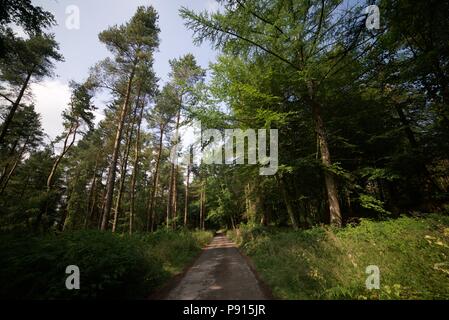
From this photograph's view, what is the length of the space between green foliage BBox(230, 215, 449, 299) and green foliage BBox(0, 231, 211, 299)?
4046 mm

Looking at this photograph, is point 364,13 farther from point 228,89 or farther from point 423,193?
point 423,193

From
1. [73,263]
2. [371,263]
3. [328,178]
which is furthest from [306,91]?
[73,263]

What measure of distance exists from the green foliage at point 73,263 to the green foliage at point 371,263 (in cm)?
405

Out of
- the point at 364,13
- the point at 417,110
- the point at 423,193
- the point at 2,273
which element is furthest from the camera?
the point at 417,110

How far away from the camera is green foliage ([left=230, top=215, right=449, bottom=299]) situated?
451 centimetres

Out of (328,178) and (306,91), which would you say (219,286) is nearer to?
(328,178)

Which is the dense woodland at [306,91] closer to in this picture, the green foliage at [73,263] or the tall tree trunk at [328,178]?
the tall tree trunk at [328,178]

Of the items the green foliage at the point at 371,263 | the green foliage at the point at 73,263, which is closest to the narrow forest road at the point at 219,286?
the green foliage at the point at 371,263

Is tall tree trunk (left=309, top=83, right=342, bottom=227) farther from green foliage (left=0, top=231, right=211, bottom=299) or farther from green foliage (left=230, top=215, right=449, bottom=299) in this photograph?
green foliage (left=0, top=231, right=211, bottom=299)

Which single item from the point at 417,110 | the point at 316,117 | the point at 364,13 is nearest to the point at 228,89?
the point at 316,117

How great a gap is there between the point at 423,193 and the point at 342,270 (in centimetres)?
1143

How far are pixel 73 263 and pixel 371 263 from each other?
7099 mm

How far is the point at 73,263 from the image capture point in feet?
15.3

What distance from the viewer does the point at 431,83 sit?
1022 centimetres
